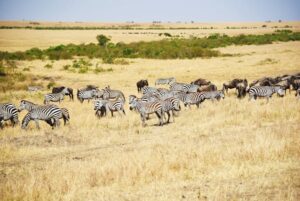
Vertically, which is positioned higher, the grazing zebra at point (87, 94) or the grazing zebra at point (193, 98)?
the grazing zebra at point (193, 98)

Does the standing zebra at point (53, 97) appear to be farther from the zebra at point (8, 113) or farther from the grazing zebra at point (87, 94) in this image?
the zebra at point (8, 113)

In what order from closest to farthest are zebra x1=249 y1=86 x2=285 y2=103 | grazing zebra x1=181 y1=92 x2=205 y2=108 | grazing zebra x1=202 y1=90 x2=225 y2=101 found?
grazing zebra x1=181 y1=92 x2=205 y2=108, zebra x1=249 y1=86 x2=285 y2=103, grazing zebra x1=202 y1=90 x2=225 y2=101

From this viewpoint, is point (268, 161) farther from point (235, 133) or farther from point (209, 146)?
point (235, 133)

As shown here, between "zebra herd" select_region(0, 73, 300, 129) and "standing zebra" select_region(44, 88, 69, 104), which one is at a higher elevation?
"zebra herd" select_region(0, 73, 300, 129)

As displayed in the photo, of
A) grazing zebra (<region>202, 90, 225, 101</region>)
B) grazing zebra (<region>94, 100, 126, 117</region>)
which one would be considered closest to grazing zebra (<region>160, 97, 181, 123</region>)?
grazing zebra (<region>94, 100, 126, 117</region>)

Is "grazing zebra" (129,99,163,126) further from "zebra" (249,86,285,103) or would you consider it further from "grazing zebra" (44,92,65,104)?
"grazing zebra" (44,92,65,104)

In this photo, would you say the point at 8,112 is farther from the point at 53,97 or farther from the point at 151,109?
the point at 53,97

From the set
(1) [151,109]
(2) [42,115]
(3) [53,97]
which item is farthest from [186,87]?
(2) [42,115]

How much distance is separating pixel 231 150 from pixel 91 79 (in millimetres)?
26969

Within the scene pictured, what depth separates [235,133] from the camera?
13625 millimetres

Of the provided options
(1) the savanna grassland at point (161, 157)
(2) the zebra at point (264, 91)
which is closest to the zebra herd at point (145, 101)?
(2) the zebra at point (264, 91)

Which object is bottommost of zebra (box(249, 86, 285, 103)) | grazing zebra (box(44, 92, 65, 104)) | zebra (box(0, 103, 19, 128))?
grazing zebra (box(44, 92, 65, 104))

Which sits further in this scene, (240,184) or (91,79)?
(91,79)

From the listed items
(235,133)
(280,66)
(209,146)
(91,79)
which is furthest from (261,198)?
(280,66)
